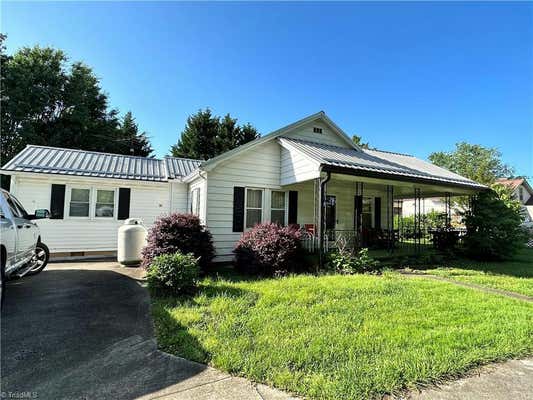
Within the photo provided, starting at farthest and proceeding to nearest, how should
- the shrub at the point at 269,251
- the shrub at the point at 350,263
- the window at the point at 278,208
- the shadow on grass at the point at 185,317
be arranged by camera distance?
the window at the point at 278,208
the shrub at the point at 350,263
the shrub at the point at 269,251
the shadow on grass at the point at 185,317

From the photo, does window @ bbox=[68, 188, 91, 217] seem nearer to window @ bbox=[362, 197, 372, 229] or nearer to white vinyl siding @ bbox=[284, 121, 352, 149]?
white vinyl siding @ bbox=[284, 121, 352, 149]

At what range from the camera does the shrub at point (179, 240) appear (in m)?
7.41

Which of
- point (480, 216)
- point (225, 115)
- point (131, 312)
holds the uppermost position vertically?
point (225, 115)

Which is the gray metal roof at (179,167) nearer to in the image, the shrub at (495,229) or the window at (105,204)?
the window at (105,204)

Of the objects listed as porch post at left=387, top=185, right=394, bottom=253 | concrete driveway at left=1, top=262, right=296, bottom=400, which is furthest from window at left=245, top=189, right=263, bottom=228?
porch post at left=387, top=185, right=394, bottom=253

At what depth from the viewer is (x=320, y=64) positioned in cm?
1207

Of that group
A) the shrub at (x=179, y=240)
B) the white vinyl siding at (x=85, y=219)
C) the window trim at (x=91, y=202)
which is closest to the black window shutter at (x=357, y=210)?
the shrub at (x=179, y=240)

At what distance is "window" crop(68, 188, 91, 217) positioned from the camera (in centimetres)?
1092

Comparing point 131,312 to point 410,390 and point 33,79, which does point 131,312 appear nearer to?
point 410,390

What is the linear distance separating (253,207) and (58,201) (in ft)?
25.2

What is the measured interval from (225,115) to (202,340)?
95.6 ft

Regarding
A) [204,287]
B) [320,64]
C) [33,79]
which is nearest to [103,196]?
[204,287]

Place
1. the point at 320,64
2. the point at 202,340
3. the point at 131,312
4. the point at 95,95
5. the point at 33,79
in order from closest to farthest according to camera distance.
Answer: the point at 202,340 < the point at 131,312 < the point at 320,64 < the point at 33,79 < the point at 95,95

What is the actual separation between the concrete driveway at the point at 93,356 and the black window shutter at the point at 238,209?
4230 mm
